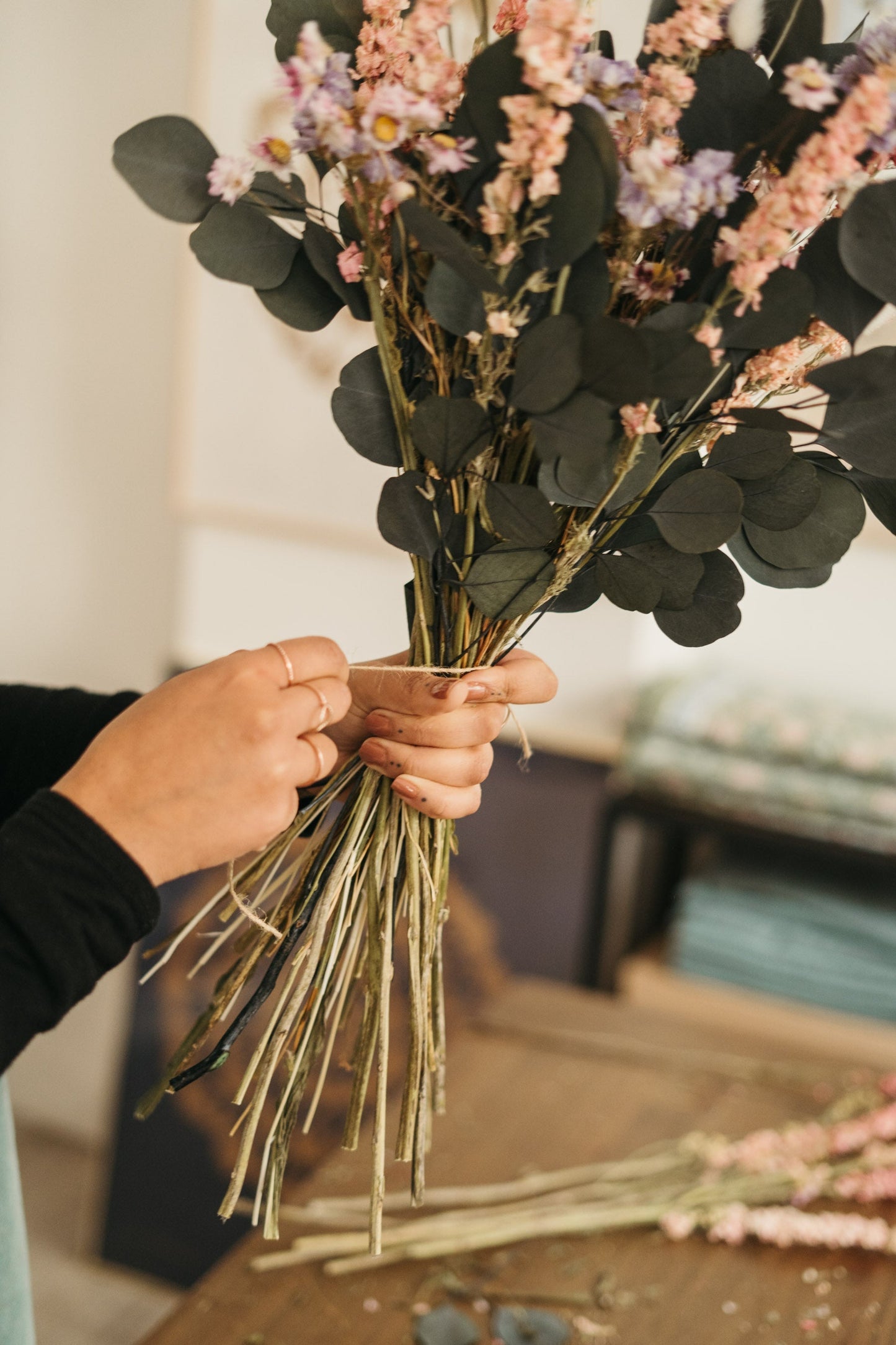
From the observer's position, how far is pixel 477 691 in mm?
778

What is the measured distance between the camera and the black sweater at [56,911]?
603mm

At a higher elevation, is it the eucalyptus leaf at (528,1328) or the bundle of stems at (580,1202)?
the eucalyptus leaf at (528,1328)

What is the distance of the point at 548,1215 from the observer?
1.10 m

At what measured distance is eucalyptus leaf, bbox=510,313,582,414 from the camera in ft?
1.91

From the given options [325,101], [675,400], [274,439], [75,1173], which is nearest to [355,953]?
[675,400]

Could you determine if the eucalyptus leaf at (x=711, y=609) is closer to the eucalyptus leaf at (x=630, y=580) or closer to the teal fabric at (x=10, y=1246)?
the eucalyptus leaf at (x=630, y=580)

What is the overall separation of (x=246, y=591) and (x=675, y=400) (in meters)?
1.54

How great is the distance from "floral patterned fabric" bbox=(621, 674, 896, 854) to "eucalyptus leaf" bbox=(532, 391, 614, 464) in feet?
3.80

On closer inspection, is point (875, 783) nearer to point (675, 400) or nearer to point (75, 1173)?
point (675, 400)

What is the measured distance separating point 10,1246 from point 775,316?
0.75 metres

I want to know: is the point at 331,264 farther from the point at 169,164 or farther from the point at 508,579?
the point at 508,579

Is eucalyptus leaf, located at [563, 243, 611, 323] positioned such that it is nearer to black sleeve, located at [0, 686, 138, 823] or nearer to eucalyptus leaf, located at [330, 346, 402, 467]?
eucalyptus leaf, located at [330, 346, 402, 467]

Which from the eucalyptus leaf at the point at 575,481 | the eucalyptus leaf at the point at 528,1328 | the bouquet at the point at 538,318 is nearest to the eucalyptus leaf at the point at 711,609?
the bouquet at the point at 538,318

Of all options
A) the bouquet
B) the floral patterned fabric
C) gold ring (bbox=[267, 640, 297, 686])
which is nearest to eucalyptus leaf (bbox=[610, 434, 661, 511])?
the bouquet
